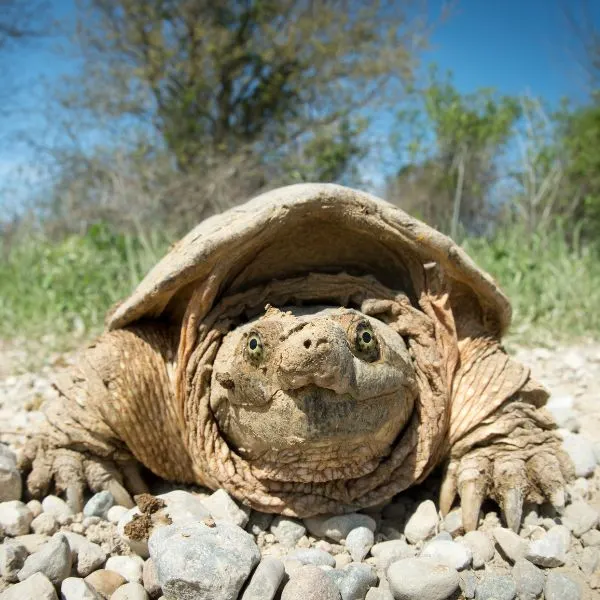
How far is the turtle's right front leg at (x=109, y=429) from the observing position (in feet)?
7.12

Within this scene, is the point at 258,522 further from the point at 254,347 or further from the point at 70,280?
the point at 70,280

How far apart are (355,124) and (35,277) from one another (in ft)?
24.4

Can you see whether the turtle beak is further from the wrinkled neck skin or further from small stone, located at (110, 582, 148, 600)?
Result: small stone, located at (110, 582, 148, 600)

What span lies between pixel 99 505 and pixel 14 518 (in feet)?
0.95

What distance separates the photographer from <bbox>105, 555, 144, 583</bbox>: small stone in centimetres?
174

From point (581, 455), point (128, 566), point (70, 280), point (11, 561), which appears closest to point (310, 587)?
point (128, 566)

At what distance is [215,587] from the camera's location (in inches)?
60.2

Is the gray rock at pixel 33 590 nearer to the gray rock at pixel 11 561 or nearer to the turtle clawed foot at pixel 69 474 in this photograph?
the gray rock at pixel 11 561

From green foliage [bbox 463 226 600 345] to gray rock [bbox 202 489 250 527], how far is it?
143 inches

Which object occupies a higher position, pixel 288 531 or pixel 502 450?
pixel 502 450

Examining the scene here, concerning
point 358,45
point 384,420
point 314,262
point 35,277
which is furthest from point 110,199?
point 384,420

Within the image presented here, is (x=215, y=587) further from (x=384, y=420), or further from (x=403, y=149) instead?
(x=403, y=149)

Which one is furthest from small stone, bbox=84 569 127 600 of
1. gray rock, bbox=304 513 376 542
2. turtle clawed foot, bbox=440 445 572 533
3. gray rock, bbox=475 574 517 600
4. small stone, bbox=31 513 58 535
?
turtle clawed foot, bbox=440 445 572 533

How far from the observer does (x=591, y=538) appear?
1.96 meters
